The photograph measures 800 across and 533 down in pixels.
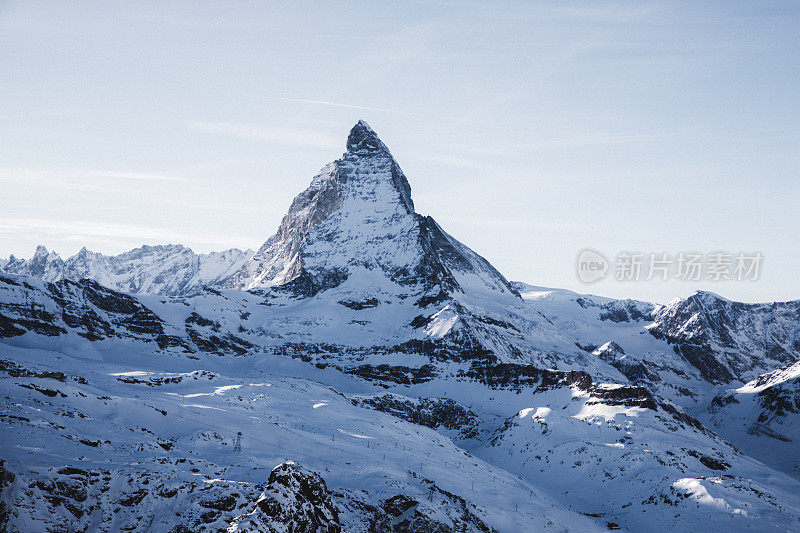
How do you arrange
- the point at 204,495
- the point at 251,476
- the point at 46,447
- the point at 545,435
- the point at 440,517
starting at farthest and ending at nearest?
the point at 545,435
the point at 251,476
the point at 440,517
the point at 46,447
the point at 204,495

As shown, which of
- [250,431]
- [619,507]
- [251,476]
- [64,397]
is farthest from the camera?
[619,507]

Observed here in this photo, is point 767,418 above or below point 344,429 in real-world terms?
below

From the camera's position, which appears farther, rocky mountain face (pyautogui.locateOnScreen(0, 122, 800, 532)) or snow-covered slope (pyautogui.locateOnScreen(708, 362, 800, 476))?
snow-covered slope (pyautogui.locateOnScreen(708, 362, 800, 476))

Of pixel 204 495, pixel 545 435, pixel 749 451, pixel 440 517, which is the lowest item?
pixel 749 451

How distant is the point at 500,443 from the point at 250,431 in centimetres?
5312

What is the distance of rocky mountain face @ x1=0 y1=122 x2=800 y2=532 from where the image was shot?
107 ft

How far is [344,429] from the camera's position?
251ft

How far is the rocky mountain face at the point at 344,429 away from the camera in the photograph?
107ft

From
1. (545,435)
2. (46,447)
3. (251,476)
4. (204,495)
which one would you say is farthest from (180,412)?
(545,435)

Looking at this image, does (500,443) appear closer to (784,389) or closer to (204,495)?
(204,495)

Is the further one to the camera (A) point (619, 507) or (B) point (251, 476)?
(A) point (619, 507)

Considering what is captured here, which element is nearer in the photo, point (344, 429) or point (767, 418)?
point (344, 429)

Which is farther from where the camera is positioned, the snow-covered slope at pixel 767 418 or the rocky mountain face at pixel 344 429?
the snow-covered slope at pixel 767 418

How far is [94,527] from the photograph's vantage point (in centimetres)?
2964
